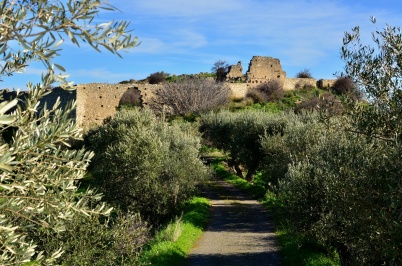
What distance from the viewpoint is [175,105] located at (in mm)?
52969

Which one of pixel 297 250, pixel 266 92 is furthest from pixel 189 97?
pixel 297 250

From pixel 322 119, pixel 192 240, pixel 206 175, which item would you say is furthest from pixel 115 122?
pixel 322 119

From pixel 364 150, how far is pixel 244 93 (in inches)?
1970

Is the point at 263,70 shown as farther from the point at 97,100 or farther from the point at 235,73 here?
the point at 97,100

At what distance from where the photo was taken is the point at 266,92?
59.2 m

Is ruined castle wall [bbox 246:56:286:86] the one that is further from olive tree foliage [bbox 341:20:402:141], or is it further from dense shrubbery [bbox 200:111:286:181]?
olive tree foliage [bbox 341:20:402:141]

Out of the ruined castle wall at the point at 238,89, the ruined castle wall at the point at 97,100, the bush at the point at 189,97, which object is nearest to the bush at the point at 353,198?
the bush at the point at 189,97

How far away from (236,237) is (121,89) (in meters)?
37.2

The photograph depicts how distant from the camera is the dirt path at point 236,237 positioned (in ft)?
53.7

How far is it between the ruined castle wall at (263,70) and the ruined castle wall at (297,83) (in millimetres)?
1171

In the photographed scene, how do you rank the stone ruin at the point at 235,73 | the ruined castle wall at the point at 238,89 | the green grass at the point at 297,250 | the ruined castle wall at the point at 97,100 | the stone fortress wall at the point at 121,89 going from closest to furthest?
the green grass at the point at 297,250 < the stone fortress wall at the point at 121,89 < the ruined castle wall at the point at 97,100 < the ruined castle wall at the point at 238,89 < the stone ruin at the point at 235,73

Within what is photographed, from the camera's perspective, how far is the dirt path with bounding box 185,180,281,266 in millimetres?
16377

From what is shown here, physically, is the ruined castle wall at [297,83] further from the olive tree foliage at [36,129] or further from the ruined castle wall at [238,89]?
the olive tree foliage at [36,129]

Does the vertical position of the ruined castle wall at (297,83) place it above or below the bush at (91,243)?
above
